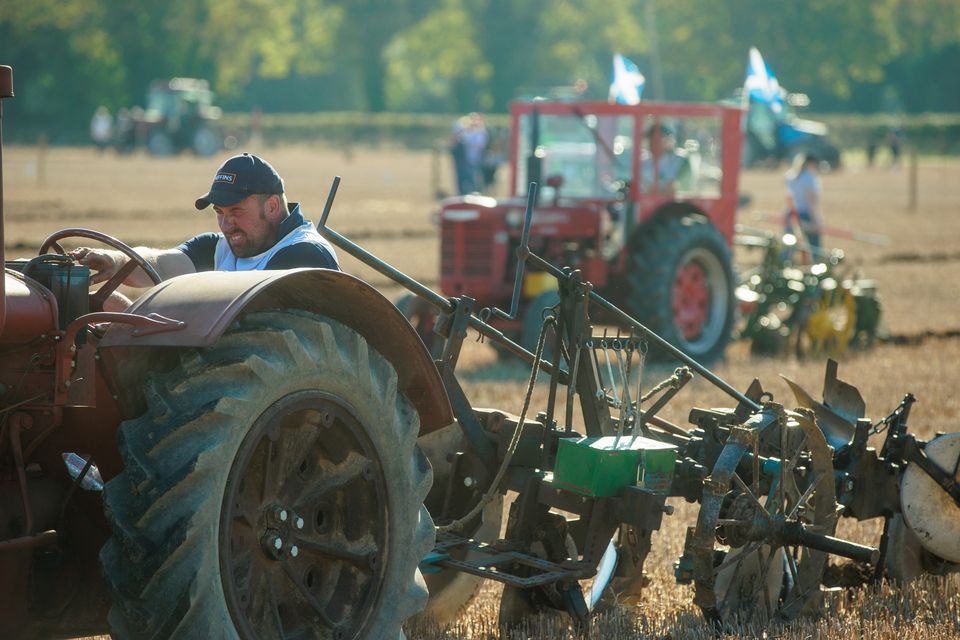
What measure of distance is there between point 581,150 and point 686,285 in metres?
1.50

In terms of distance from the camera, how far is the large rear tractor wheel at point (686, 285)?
11641 mm

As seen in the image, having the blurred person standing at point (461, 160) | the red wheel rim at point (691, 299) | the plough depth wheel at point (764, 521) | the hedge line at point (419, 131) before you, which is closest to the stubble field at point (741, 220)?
the plough depth wheel at point (764, 521)

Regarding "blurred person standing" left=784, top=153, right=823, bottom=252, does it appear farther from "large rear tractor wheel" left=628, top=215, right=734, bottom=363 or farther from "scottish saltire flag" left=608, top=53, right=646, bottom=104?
"large rear tractor wheel" left=628, top=215, right=734, bottom=363

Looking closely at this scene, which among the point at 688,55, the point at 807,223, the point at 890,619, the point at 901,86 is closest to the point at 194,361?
the point at 890,619

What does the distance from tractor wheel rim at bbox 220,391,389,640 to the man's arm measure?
1069mm

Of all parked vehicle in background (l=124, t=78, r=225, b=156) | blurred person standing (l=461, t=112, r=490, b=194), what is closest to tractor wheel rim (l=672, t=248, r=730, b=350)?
blurred person standing (l=461, t=112, r=490, b=194)

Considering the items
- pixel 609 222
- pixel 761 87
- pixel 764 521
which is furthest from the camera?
pixel 761 87

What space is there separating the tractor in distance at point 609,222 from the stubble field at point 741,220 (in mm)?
608

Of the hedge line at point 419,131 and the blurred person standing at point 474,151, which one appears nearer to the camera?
the blurred person standing at point 474,151

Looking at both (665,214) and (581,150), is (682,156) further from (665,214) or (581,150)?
(581,150)

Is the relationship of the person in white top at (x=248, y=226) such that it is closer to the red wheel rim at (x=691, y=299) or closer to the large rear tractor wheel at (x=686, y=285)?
the large rear tractor wheel at (x=686, y=285)

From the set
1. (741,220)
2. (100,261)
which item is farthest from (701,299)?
(741,220)

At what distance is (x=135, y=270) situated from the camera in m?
4.81

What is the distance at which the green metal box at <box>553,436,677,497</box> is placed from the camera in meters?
4.69
